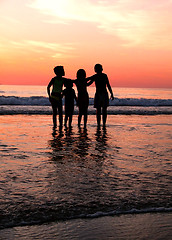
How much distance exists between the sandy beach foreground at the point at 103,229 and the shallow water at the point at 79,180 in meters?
0.12

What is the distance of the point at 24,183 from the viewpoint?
377cm

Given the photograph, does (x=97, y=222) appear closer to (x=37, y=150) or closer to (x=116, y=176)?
(x=116, y=176)

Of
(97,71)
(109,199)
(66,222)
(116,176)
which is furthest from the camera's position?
(97,71)

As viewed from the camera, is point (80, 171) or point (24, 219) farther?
point (80, 171)

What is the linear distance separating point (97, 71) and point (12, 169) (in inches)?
247

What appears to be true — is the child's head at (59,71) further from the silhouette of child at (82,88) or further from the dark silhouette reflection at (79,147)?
the dark silhouette reflection at (79,147)

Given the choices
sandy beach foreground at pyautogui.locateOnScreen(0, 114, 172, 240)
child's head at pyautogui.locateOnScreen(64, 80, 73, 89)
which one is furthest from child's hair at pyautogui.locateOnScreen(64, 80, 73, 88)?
sandy beach foreground at pyautogui.locateOnScreen(0, 114, 172, 240)

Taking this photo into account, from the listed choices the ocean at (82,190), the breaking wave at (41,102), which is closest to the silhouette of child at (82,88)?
the ocean at (82,190)

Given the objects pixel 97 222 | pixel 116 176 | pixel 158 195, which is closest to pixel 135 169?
pixel 116 176

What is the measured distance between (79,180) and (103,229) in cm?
135

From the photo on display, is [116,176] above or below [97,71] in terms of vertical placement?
below

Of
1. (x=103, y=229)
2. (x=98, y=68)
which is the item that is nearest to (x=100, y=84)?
(x=98, y=68)

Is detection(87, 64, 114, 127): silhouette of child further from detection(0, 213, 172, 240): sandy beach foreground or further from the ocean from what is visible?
detection(0, 213, 172, 240): sandy beach foreground

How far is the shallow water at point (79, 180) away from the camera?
118 inches
